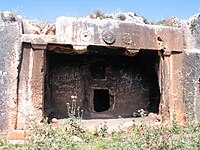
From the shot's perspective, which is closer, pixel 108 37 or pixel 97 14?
pixel 108 37

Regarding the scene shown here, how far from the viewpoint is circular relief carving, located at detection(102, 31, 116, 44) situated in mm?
7086

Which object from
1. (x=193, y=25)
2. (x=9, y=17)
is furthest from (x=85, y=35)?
(x=193, y=25)

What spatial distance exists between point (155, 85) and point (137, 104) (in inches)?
31.4

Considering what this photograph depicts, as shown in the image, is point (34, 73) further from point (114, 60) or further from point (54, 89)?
point (114, 60)

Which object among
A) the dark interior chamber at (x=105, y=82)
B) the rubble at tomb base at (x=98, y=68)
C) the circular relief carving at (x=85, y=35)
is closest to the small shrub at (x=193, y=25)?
the rubble at tomb base at (x=98, y=68)

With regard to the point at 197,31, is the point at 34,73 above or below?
below

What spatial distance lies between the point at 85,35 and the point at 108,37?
0.52 m

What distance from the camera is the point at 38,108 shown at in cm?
663

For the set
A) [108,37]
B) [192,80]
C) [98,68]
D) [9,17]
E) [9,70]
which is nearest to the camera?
[9,70]

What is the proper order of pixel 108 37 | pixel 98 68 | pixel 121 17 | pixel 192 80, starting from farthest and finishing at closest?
1. pixel 98 68
2. pixel 121 17
3. pixel 192 80
4. pixel 108 37

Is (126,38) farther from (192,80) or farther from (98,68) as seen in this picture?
(98,68)

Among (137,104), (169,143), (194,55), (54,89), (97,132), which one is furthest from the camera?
(137,104)

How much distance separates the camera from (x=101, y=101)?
10.6 metres

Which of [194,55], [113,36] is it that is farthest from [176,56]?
[113,36]
